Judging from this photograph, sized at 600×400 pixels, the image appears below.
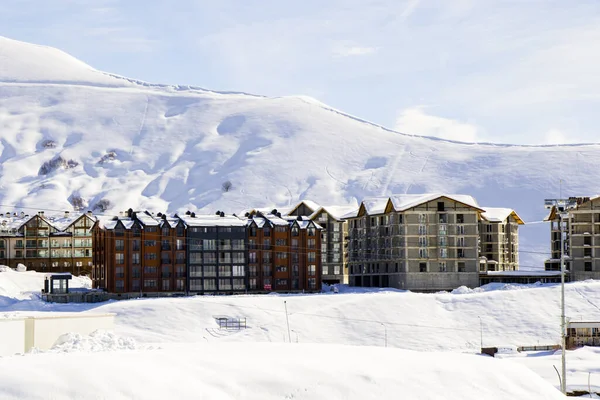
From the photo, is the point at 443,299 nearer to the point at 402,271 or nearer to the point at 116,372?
the point at 402,271

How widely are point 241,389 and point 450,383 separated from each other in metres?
10.3

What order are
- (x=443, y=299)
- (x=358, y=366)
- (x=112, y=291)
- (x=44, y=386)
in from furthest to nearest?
(x=112, y=291)
(x=443, y=299)
(x=358, y=366)
(x=44, y=386)

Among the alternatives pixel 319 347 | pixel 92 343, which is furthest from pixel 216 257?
pixel 92 343

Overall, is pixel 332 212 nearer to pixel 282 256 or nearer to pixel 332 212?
pixel 332 212

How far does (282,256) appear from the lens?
145m

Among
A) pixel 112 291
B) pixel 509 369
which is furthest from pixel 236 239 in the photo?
pixel 509 369

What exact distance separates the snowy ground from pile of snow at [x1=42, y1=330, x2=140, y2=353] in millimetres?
64

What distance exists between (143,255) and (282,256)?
69.1 feet

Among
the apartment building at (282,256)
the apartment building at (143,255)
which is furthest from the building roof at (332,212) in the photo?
the apartment building at (143,255)

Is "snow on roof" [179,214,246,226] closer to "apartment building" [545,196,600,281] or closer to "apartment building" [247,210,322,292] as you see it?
"apartment building" [247,210,322,292]

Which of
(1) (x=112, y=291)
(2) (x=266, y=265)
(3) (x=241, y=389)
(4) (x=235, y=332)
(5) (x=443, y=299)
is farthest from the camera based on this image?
(2) (x=266, y=265)

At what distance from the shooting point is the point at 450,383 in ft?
141

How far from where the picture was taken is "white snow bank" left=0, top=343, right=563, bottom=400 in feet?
117

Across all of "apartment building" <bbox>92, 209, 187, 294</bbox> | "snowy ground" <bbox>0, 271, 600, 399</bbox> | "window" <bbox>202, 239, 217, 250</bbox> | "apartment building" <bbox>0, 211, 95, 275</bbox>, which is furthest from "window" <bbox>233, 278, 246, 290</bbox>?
"apartment building" <bbox>0, 211, 95, 275</bbox>
